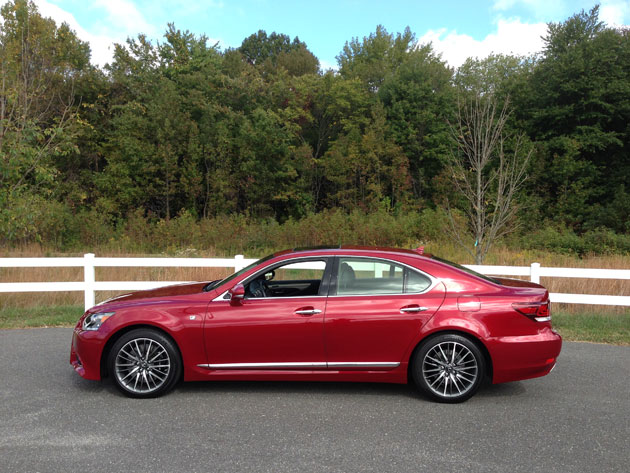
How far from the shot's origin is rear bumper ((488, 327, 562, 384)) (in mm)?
5531

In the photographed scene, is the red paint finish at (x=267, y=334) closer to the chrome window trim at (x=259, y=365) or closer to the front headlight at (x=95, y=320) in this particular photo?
the chrome window trim at (x=259, y=365)

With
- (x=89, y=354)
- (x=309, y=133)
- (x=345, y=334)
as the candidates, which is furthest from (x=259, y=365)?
(x=309, y=133)

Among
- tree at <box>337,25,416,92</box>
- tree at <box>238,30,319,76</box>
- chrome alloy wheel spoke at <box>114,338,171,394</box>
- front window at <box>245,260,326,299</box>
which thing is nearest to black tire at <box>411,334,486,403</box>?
front window at <box>245,260,326,299</box>

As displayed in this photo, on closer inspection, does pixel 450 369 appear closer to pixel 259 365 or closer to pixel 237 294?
pixel 259 365

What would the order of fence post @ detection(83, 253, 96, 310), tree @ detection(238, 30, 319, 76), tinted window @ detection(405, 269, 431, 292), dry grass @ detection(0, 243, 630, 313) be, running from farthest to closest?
tree @ detection(238, 30, 319, 76), dry grass @ detection(0, 243, 630, 313), fence post @ detection(83, 253, 96, 310), tinted window @ detection(405, 269, 431, 292)

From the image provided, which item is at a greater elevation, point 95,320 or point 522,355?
point 95,320

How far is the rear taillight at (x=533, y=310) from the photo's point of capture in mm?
5598

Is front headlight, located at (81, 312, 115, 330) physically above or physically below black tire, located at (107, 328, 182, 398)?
above

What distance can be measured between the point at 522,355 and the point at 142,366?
12.5 ft

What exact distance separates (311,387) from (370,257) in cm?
157

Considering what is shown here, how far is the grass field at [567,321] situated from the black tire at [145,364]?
14.9ft

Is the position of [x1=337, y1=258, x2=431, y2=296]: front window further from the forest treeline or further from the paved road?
the forest treeline

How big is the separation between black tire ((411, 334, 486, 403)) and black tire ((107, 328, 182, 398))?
97.7 inches

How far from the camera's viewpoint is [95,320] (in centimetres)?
585
